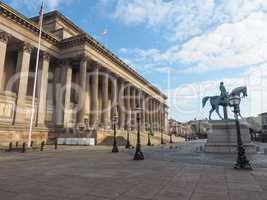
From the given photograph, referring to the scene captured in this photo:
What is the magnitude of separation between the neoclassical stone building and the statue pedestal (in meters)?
21.5

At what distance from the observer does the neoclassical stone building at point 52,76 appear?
116ft

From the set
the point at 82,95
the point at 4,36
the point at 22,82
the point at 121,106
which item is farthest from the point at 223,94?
the point at 121,106

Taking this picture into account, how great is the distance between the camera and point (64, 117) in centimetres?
4288

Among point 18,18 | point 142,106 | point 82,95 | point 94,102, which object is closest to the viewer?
point 18,18

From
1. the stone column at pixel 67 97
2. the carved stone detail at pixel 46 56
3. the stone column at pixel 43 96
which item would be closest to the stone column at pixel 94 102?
the stone column at pixel 67 97

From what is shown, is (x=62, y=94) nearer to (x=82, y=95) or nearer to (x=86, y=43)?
(x=82, y=95)

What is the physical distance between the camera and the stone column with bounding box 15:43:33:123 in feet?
117

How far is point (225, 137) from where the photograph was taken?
2362 centimetres

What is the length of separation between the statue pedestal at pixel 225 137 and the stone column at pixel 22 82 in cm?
2897

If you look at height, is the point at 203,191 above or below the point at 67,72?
below

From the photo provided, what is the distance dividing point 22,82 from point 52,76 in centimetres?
1133

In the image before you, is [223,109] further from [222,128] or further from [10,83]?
[10,83]

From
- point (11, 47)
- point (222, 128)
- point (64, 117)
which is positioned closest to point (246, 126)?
point (222, 128)

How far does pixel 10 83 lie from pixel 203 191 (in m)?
39.6
